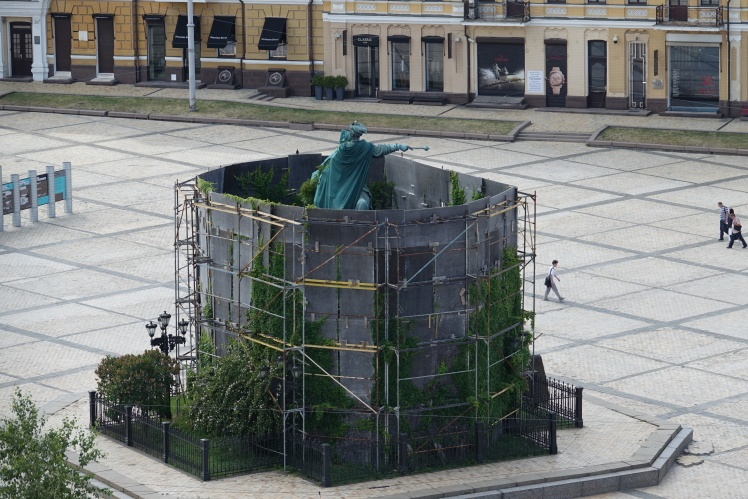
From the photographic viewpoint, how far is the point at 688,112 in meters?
79.3

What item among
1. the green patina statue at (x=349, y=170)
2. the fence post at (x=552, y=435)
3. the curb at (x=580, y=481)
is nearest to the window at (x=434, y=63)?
the green patina statue at (x=349, y=170)

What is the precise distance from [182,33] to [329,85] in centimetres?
783

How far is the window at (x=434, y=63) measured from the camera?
8319 centimetres

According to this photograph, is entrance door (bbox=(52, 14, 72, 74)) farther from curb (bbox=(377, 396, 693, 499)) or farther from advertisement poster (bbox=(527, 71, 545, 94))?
curb (bbox=(377, 396, 693, 499))

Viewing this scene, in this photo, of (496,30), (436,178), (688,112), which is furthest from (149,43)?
(436,178)

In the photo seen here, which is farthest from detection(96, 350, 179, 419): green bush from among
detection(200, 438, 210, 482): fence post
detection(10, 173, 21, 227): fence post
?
detection(10, 173, 21, 227): fence post

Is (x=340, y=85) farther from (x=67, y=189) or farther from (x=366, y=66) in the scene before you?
(x=67, y=189)

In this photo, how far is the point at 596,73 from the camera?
8094cm

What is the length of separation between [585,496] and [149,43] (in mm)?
52566

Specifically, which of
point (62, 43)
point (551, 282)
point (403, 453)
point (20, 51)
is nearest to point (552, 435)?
point (403, 453)

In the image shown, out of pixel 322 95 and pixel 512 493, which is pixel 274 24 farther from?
pixel 512 493

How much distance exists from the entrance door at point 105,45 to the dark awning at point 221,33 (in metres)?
5.39

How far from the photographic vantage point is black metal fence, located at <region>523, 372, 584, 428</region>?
43.3 metres

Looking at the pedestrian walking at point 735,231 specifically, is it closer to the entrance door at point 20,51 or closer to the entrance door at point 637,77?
the entrance door at point 637,77
